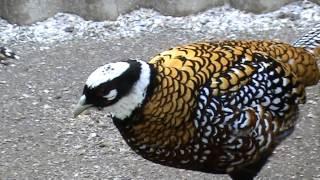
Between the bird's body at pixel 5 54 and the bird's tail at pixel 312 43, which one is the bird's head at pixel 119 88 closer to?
the bird's tail at pixel 312 43

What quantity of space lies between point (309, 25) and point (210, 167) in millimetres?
2350

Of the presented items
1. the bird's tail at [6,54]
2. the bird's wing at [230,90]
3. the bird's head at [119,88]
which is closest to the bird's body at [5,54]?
the bird's tail at [6,54]

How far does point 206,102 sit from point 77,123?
1.59m

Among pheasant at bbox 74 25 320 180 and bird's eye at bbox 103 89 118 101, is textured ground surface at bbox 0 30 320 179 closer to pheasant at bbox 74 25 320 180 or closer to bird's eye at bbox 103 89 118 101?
pheasant at bbox 74 25 320 180

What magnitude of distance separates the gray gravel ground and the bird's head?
1136 millimetres

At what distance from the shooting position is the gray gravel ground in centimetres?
416

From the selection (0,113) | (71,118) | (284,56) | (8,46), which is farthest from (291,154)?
(8,46)

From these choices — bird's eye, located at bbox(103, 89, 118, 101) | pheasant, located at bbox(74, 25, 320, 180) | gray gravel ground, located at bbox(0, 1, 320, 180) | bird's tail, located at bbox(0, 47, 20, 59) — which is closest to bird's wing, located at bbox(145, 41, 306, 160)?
pheasant, located at bbox(74, 25, 320, 180)

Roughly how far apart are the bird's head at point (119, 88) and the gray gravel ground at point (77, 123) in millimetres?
1136

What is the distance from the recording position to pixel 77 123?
15.1ft

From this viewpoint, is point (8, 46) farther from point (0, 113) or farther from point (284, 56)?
point (284, 56)

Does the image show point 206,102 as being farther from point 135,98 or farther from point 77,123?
point 77,123

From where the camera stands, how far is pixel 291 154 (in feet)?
13.8

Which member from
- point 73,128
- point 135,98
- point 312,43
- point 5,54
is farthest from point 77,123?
point 135,98
